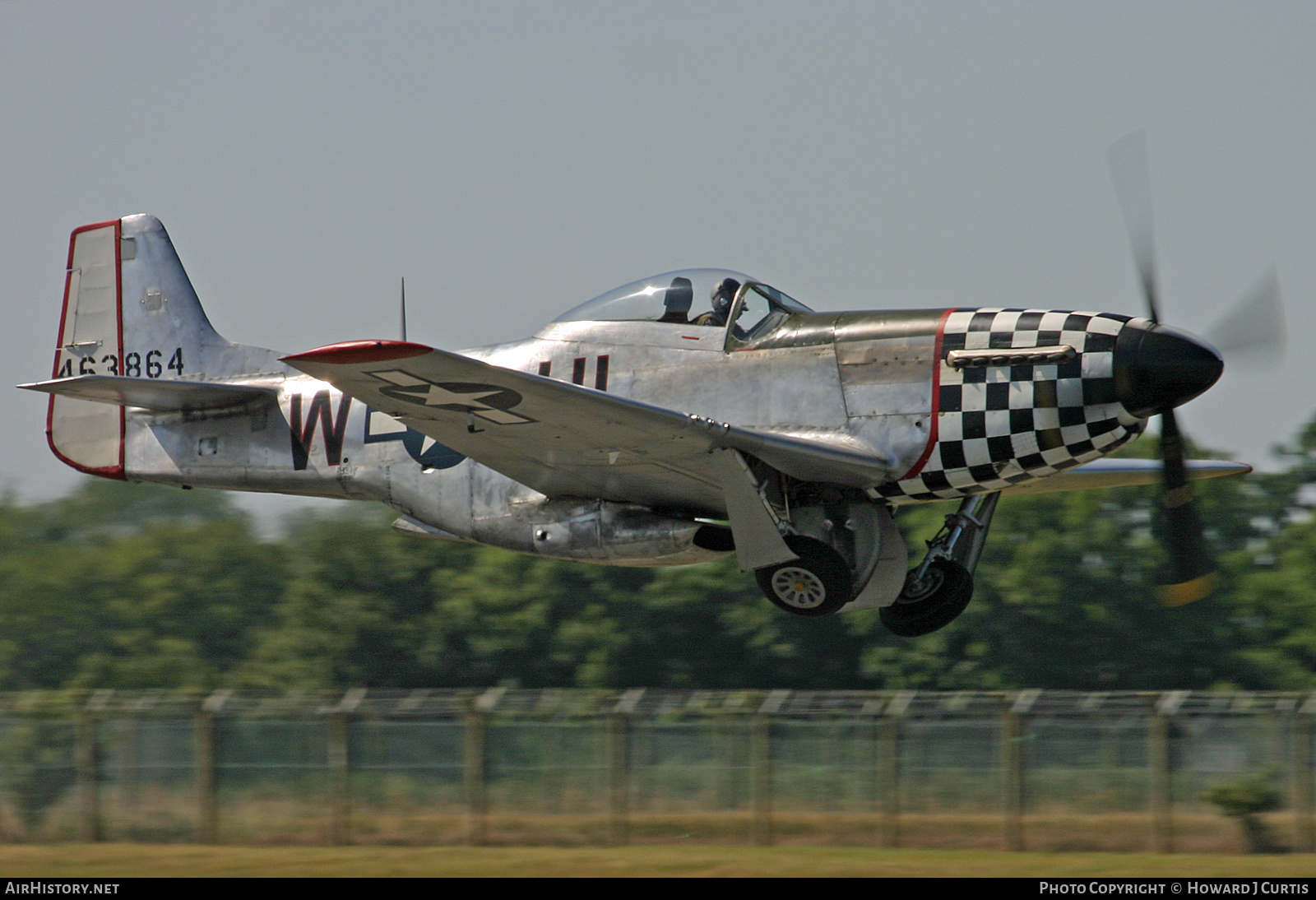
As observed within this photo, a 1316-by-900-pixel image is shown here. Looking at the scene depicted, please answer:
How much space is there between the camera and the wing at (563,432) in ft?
30.2

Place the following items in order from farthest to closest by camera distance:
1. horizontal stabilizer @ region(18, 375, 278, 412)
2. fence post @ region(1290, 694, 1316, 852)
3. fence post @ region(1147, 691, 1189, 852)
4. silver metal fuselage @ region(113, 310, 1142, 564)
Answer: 1. fence post @ region(1147, 691, 1189, 852)
2. fence post @ region(1290, 694, 1316, 852)
3. horizontal stabilizer @ region(18, 375, 278, 412)
4. silver metal fuselage @ region(113, 310, 1142, 564)

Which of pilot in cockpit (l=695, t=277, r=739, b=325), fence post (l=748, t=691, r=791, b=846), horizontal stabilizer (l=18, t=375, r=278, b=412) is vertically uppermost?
pilot in cockpit (l=695, t=277, r=739, b=325)

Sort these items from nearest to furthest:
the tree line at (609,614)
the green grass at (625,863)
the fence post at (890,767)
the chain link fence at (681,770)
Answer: the green grass at (625,863) < the chain link fence at (681,770) < the fence post at (890,767) < the tree line at (609,614)

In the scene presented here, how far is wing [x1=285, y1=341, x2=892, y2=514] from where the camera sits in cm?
922

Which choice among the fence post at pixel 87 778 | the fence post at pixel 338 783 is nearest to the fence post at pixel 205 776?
the fence post at pixel 87 778

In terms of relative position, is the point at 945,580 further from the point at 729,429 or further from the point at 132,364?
the point at 132,364

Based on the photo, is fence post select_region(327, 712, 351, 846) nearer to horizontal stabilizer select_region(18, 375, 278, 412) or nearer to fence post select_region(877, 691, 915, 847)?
horizontal stabilizer select_region(18, 375, 278, 412)

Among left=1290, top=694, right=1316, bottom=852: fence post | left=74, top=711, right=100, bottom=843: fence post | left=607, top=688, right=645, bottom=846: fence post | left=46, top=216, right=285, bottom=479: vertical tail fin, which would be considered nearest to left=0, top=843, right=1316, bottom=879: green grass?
left=1290, top=694, right=1316, bottom=852: fence post

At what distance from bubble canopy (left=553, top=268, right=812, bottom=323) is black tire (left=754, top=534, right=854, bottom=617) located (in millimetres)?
1972

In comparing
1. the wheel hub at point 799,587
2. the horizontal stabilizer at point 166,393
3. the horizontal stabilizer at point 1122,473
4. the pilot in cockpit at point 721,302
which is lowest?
the wheel hub at point 799,587

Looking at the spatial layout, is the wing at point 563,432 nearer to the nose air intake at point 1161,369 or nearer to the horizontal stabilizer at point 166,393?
the nose air intake at point 1161,369

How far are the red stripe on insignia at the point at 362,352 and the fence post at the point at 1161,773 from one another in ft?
33.8

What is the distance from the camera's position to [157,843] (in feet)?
56.9

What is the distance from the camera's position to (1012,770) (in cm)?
1612
